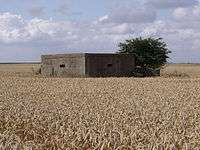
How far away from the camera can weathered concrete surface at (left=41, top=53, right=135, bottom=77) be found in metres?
47.7

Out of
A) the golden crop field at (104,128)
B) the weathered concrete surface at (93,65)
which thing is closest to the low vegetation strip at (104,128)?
the golden crop field at (104,128)

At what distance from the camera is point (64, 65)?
5009 cm

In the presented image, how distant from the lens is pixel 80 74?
47750 mm

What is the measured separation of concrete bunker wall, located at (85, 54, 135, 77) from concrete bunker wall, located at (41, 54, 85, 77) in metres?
0.68

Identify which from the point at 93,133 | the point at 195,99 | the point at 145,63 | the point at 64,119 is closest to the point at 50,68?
the point at 145,63

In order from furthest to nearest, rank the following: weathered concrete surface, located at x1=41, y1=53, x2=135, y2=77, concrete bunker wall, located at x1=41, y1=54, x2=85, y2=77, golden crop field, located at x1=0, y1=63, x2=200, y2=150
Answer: concrete bunker wall, located at x1=41, y1=54, x2=85, y2=77 → weathered concrete surface, located at x1=41, y1=53, x2=135, y2=77 → golden crop field, located at x1=0, y1=63, x2=200, y2=150

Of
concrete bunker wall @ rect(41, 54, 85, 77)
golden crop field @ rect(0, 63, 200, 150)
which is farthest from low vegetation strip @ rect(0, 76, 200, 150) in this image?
concrete bunker wall @ rect(41, 54, 85, 77)

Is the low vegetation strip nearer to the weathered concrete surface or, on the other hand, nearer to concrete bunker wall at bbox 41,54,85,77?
the weathered concrete surface

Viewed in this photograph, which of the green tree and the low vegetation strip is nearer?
the low vegetation strip

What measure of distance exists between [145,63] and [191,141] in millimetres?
44292

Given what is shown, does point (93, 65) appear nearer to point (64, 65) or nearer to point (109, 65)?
point (109, 65)

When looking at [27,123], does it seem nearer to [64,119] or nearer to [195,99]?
[64,119]

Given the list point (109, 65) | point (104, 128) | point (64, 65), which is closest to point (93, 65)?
point (109, 65)

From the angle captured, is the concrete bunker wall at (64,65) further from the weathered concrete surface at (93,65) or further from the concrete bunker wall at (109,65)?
the concrete bunker wall at (109,65)
